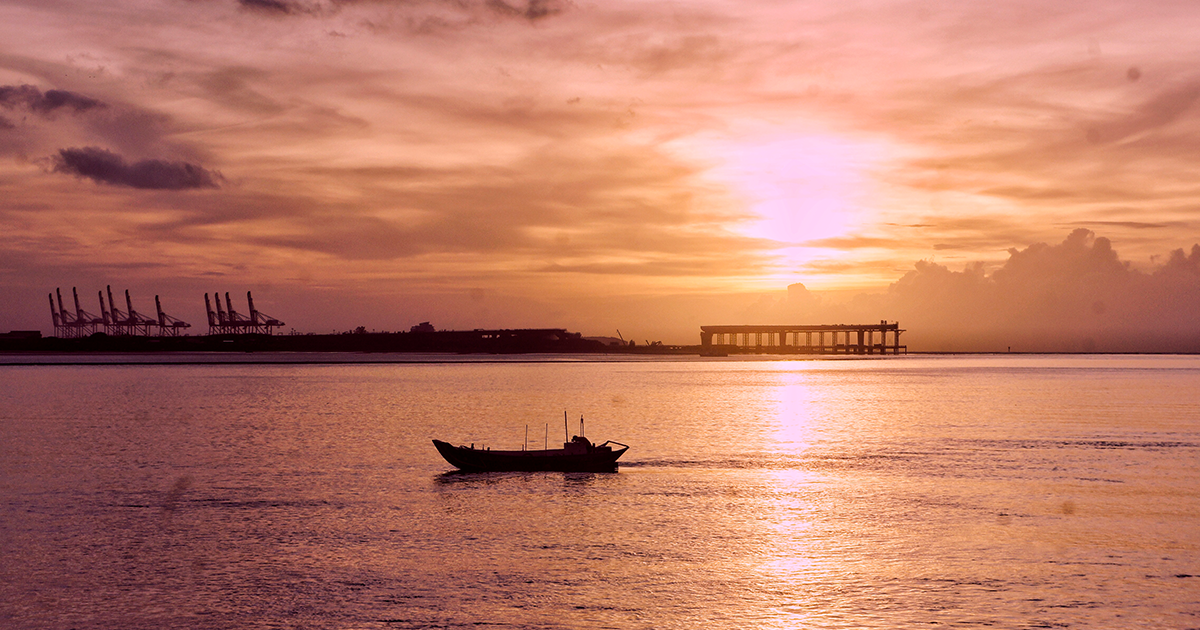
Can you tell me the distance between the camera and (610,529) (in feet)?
111

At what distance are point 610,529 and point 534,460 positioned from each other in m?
16.2

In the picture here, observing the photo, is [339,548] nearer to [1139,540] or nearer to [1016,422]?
[1139,540]

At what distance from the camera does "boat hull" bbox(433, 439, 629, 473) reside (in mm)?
49094

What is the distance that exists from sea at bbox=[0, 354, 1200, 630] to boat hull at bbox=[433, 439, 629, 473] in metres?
1.09

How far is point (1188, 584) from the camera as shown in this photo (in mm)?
25688

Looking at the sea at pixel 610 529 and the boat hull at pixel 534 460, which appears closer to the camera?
the sea at pixel 610 529

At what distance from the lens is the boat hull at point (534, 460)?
49094 millimetres

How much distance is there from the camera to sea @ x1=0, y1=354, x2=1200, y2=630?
23672 mm

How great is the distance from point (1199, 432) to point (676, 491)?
50.8 meters

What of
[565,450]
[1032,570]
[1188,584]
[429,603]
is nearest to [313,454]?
[565,450]

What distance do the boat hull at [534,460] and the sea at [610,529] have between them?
42.8 inches

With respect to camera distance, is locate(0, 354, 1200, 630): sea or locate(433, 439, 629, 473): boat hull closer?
locate(0, 354, 1200, 630): sea

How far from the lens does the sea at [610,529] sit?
23.7m

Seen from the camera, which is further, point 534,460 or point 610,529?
point 534,460
